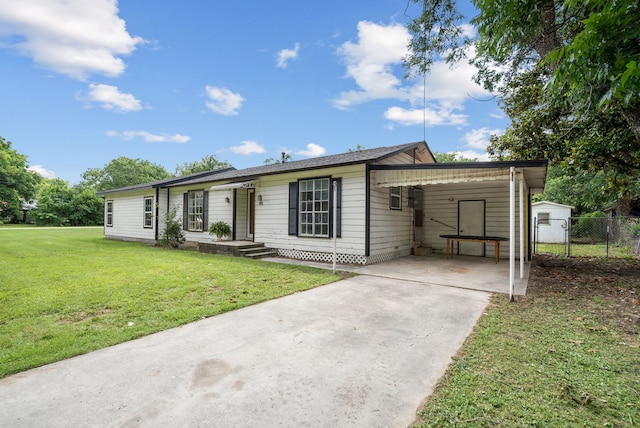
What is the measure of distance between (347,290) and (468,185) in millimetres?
7289

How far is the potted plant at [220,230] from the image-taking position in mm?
11477

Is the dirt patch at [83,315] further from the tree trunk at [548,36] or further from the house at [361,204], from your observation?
the tree trunk at [548,36]

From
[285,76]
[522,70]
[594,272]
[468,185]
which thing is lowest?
[594,272]

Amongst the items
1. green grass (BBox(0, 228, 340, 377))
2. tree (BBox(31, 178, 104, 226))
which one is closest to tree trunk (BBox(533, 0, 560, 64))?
green grass (BBox(0, 228, 340, 377))

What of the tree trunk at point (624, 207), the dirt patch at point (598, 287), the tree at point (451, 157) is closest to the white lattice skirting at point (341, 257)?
the dirt patch at point (598, 287)


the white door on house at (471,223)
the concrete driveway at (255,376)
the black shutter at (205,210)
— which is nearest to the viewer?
the concrete driveway at (255,376)

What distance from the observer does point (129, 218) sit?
15.9 metres

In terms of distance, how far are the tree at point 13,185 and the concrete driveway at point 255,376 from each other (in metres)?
41.9

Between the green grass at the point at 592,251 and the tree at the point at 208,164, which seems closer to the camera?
the green grass at the point at 592,251

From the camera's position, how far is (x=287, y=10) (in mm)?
10984

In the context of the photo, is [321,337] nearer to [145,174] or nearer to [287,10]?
[287,10]

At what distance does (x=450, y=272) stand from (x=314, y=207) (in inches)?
168

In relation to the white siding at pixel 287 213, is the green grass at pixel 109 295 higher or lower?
lower

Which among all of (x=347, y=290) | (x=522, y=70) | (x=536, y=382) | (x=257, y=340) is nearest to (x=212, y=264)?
(x=347, y=290)
